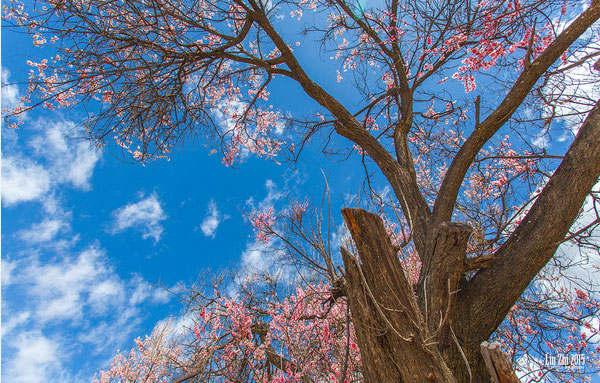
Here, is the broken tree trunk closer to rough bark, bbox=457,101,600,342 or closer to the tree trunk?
the tree trunk

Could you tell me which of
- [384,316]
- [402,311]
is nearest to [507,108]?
[402,311]

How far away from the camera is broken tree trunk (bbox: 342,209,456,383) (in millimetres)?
1374

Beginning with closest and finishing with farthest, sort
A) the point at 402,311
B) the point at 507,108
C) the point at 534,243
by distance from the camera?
the point at 402,311, the point at 534,243, the point at 507,108

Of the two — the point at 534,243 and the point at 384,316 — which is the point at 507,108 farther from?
the point at 384,316

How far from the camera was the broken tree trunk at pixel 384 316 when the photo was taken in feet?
4.51

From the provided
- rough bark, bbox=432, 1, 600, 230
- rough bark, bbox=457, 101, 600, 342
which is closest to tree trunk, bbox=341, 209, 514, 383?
rough bark, bbox=457, 101, 600, 342

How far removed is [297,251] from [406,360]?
1.54 m

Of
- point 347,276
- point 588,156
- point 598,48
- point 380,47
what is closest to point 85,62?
point 347,276

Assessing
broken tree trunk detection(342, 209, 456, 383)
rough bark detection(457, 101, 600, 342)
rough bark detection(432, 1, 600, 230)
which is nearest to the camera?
broken tree trunk detection(342, 209, 456, 383)

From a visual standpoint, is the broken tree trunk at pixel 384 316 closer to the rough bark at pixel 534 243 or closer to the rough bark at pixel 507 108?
the rough bark at pixel 534 243

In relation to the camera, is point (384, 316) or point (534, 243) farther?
point (534, 243)

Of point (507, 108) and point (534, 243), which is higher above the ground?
point (507, 108)

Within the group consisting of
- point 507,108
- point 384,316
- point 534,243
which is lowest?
point 384,316

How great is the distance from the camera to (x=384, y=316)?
50.0 inches
